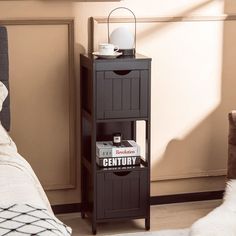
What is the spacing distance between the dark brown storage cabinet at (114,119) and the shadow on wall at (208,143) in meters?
0.42

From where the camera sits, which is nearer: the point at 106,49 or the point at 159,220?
the point at 106,49

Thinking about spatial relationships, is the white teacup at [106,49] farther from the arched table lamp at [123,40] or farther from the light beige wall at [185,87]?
the light beige wall at [185,87]

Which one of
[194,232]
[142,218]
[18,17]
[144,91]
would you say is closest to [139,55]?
[144,91]

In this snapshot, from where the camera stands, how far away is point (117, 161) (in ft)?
11.4

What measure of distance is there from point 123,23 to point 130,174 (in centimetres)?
90

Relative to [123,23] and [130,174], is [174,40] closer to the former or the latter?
[123,23]

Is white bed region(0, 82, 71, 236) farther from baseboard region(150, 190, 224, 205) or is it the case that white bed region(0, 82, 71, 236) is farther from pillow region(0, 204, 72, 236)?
baseboard region(150, 190, 224, 205)

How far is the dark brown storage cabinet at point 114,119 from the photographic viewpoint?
3341 millimetres

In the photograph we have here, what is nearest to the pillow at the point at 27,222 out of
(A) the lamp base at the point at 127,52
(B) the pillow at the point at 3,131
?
(B) the pillow at the point at 3,131

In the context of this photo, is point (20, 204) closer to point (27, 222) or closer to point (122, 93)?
point (27, 222)

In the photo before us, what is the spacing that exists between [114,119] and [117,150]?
19 centimetres

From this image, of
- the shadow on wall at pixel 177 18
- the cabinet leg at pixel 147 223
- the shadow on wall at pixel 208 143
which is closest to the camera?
the cabinet leg at pixel 147 223

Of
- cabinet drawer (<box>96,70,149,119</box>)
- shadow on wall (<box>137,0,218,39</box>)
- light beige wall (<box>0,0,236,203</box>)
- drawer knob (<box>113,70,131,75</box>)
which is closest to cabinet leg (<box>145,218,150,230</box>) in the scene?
light beige wall (<box>0,0,236,203</box>)

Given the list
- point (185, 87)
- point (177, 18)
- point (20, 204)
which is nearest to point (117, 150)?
point (185, 87)
